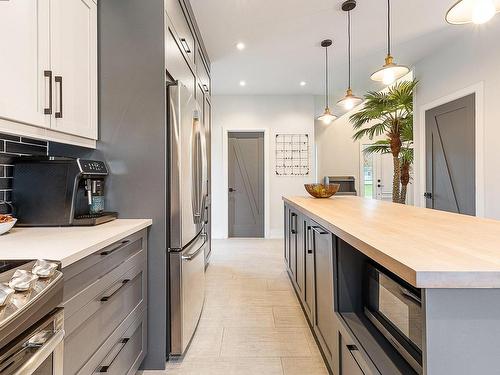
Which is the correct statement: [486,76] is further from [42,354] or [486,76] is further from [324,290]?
[42,354]

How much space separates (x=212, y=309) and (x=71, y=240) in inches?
67.8

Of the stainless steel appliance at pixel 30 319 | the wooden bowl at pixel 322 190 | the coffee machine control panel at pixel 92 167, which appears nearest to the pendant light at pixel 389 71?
the wooden bowl at pixel 322 190

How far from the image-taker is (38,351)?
80 centimetres

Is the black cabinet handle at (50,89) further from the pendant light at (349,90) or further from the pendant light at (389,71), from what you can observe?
the pendant light at (349,90)

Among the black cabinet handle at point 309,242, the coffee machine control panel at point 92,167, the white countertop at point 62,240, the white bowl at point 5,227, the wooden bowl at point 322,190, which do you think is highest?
the coffee machine control panel at point 92,167

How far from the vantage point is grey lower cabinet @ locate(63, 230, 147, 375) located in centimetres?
108

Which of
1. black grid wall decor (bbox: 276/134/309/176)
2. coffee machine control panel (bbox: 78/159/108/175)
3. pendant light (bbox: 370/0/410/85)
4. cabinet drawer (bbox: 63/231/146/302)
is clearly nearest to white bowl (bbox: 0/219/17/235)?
coffee machine control panel (bbox: 78/159/108/175)

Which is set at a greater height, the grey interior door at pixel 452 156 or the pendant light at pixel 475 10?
the pendant light at pixel 475 10

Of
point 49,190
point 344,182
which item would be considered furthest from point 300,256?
point 344,182

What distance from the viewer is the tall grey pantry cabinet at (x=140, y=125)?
72.5 inches

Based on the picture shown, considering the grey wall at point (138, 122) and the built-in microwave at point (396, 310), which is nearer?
the built-in microwave at point (396, 310)

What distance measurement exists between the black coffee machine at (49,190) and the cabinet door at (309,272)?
1.34 meters

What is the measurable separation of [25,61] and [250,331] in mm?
2157

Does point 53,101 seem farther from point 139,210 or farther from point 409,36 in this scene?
point 409,36
